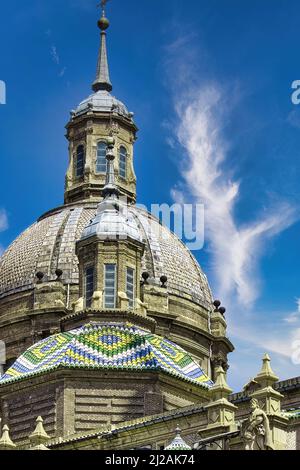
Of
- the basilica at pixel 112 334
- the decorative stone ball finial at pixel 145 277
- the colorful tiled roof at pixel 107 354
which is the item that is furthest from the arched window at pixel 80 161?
the colorful tiled roof at pixel 107 354

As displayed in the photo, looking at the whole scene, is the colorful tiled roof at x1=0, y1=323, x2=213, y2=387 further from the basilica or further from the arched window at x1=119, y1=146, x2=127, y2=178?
the arched window at x1=119, y1=146, x2=127, y2=178

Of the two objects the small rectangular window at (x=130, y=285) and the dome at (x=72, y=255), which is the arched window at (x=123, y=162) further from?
the small rectangular window at (x=130, y=285)

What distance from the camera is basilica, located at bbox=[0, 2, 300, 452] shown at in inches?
2586

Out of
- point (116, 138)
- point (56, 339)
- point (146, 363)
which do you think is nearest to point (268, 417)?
point (146, 363)

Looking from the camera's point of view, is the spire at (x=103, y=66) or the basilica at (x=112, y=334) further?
the spire at (x=103, y=66)

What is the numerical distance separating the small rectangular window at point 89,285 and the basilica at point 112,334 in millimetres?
83

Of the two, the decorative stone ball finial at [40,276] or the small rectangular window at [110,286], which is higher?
the decorative stone ball finial at [40,276]

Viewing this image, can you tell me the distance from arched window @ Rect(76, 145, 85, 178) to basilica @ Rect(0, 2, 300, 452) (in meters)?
0.07

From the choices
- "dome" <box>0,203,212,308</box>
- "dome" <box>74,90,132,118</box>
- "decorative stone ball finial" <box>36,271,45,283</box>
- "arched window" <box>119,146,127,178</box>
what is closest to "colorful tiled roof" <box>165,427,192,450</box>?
"decorative stone ball finial" <box>36,271,45,283</box>

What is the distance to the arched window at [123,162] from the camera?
106 metres

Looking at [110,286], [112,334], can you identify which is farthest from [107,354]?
[110,286]

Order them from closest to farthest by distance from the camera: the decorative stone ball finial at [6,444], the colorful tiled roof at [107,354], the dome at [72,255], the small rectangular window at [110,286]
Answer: the decorative stone ball finial at [6,444] < the colorful tiled roof at [107,354] < the small rectangular window at [110,286] < the dome at [72,255]
